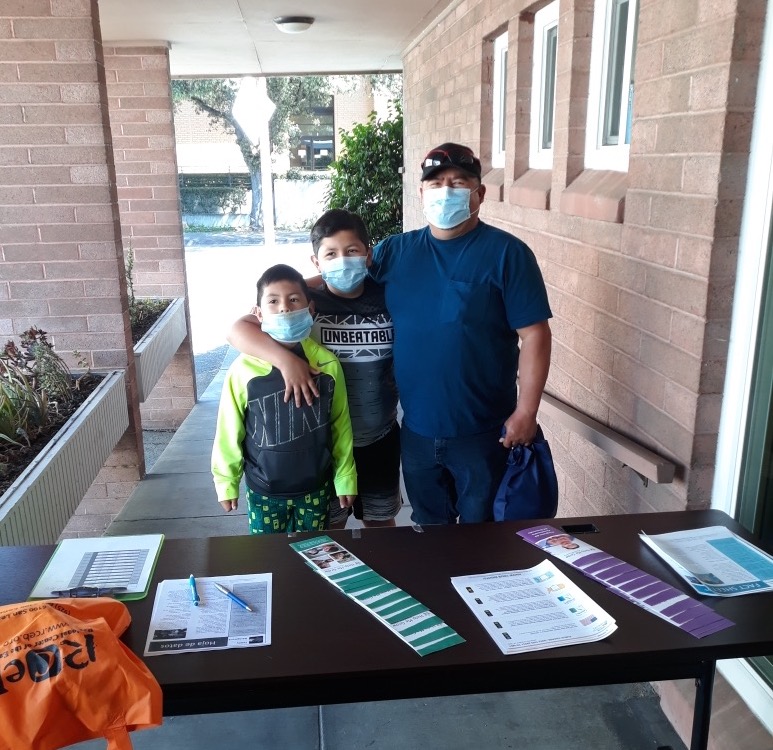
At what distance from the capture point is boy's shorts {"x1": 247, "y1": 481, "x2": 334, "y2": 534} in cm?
234

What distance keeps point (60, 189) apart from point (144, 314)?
2.14 m

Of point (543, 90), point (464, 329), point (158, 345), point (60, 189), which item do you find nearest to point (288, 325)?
point (464, 329)

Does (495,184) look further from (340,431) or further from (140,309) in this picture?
(140,309)

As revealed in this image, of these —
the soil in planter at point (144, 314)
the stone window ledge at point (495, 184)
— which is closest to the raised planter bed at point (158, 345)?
the soil in planter at point (144, 314)

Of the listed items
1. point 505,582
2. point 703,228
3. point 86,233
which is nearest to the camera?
point 505,582

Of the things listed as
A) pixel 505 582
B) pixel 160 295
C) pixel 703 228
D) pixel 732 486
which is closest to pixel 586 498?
pixel 732 486

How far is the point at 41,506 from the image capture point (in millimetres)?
2990

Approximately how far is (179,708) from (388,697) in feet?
1.26

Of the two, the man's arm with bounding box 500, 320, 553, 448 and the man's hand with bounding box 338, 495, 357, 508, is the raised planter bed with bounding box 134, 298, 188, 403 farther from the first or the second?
the man's arm with bounding box 500, 320, 553, 448

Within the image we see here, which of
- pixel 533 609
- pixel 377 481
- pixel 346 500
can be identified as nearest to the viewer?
pixel 533 609

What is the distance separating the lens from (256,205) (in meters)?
24.4

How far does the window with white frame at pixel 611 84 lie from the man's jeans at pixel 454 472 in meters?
1.25

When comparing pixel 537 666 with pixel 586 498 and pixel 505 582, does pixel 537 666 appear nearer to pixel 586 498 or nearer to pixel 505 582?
pixel 505 582

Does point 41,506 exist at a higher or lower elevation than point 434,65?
lower
